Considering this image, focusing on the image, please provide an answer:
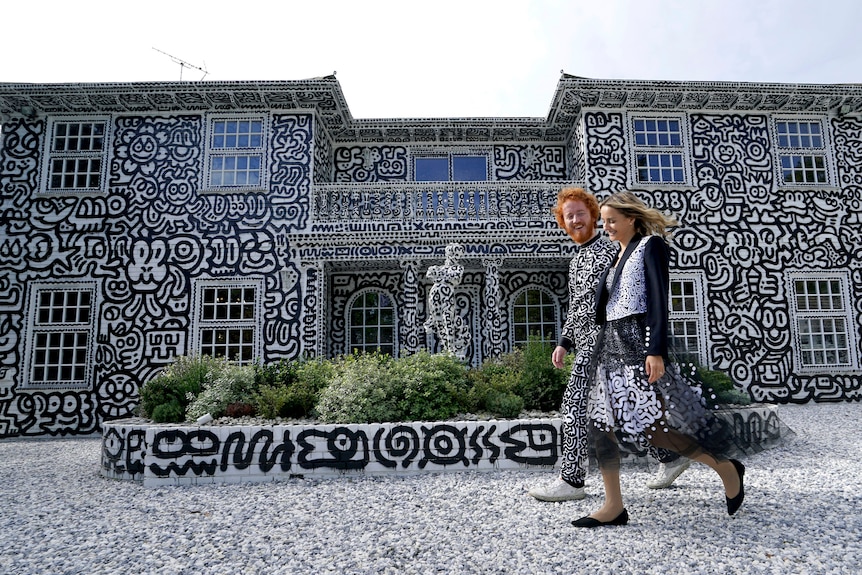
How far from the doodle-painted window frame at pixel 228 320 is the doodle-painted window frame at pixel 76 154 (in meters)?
2.80

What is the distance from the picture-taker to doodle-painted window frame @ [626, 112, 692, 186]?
10.3 metres

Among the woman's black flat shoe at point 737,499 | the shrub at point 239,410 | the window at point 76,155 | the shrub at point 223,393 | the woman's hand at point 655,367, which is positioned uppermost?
the window at point 76,155

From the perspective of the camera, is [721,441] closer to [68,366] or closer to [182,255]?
[182,255]

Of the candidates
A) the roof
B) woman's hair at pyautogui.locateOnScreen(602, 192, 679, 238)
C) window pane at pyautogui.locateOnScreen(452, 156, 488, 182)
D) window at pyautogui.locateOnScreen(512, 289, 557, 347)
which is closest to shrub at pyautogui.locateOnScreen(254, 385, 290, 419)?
woman's hair at pyautogui.locateOnScreen(602, 192, 679, 238)

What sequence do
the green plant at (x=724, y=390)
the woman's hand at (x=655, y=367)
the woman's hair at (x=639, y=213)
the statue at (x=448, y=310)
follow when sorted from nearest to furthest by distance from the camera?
the woman's hand at (x=655, y=367), the woman's hair at (x=639, y=213), the green plant at (x=724, y=390), the statue at (x=448, y=310)

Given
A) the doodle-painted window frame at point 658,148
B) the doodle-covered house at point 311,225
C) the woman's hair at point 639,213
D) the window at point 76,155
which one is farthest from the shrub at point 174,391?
the doodle-painted window frame at point 658,148

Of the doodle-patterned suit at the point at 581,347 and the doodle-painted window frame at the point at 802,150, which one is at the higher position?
the doodle-painted window frame at the point at 802,150

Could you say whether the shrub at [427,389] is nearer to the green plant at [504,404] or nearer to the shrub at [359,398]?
the shrub at [359,398]

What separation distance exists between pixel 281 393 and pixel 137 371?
16.6 ft

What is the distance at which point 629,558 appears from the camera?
2686mm

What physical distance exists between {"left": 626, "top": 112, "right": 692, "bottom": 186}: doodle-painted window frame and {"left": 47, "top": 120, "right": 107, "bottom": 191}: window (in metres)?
9.90

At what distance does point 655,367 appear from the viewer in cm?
288

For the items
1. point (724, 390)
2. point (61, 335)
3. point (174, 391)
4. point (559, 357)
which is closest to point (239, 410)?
point (174, 391)

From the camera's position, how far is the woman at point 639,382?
296 cm
